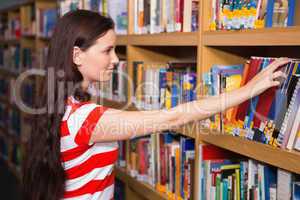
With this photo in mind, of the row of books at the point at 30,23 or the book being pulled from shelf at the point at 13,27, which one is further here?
the book being pulled from shelf at the point at 13,27

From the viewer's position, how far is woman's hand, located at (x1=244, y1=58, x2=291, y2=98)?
1.21 meters

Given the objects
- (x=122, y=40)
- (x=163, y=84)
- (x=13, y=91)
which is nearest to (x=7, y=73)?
(x=13, y=91)

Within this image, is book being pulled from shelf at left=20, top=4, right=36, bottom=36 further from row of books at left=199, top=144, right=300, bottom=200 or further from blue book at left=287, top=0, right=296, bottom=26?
blue book at left=287, top=0, right=296, bottom=26

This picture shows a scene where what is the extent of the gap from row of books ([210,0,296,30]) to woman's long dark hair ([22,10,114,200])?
0.42m

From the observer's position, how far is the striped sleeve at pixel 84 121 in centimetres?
130

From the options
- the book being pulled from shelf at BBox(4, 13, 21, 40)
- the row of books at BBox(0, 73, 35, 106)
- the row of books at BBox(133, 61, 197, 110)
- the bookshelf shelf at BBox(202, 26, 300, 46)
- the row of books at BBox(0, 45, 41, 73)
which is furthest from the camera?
the book being pulled from shelf at BBox(4, 13, 21, 40)

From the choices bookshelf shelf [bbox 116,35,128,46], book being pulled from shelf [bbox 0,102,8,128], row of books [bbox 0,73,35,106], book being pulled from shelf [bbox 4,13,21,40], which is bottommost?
book being pulled from shelf [bbox 0,102,8,128]

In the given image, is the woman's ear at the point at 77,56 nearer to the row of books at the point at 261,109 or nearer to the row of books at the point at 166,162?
the row of books at the point at 261,109

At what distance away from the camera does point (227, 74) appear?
1.46 metres

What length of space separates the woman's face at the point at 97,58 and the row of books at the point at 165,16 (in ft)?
1.17

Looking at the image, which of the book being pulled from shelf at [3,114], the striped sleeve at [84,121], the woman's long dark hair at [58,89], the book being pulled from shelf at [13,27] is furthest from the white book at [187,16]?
the book being pulled from shelf at [3,114]

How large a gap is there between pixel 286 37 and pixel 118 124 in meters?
0.57

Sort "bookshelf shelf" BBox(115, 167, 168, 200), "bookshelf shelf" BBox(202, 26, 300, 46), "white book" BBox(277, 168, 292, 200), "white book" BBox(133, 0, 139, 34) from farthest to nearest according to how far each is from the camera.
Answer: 1. "white book" BBox(133, 0, 139, 34)
2. "bookshelf shelf" BBox(115, 167, 168, 200)
3. "white book" BBox(277, 168, 292, 200)
4. "bookshelf shelf" BBox(202, 26, 300, 46)

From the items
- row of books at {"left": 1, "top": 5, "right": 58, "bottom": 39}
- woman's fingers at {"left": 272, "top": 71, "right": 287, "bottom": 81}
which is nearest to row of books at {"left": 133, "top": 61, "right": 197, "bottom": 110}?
woman's fingers at {"left": 272, "top": 71, "right": 287, "bottom": 81}
